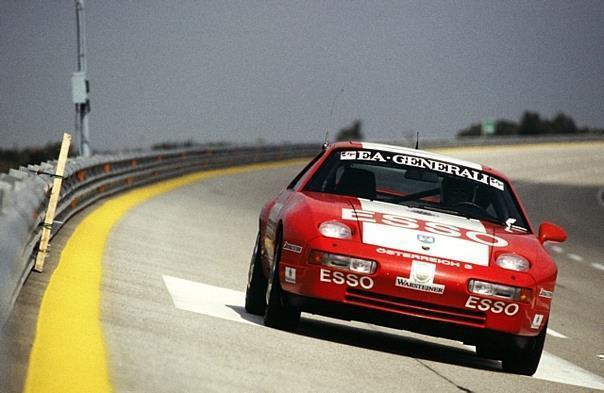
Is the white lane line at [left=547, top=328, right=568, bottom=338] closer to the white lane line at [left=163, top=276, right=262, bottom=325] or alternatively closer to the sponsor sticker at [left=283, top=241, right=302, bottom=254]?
the white lane line at [left=163, top=276, right=262, bottom=325]

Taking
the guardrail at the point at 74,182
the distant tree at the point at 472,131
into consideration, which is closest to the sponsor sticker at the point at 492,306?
the guardrail at the point at 74,182

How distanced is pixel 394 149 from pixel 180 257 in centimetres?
460

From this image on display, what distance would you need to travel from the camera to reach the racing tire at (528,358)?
8812 mm

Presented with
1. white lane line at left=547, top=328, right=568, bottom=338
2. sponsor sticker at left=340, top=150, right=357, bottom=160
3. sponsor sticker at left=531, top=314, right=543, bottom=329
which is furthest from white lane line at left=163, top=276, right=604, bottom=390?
white lane line at left=547, top=328, right=568, bottom=338

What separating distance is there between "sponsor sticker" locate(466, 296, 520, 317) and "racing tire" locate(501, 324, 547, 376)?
311 millimetres

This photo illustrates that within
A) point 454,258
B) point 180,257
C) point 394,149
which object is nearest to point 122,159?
point 180,257

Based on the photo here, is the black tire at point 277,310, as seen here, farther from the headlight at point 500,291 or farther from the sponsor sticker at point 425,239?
the headlight at point 500,291

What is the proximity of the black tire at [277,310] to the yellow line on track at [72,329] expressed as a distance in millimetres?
1090

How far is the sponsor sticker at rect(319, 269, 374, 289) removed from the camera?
336 inches

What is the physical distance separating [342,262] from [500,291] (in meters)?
0.99

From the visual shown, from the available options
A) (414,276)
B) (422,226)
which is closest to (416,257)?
(414,276)

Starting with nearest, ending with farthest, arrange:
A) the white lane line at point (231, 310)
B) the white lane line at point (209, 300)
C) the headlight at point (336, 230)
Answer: the headlight at point (336, 230)
the white lane line at point (231, 310)
the white lane line at point (209, 300)

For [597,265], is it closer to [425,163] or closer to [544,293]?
[425,163]

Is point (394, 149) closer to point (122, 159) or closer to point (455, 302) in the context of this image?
point (455, 302)
